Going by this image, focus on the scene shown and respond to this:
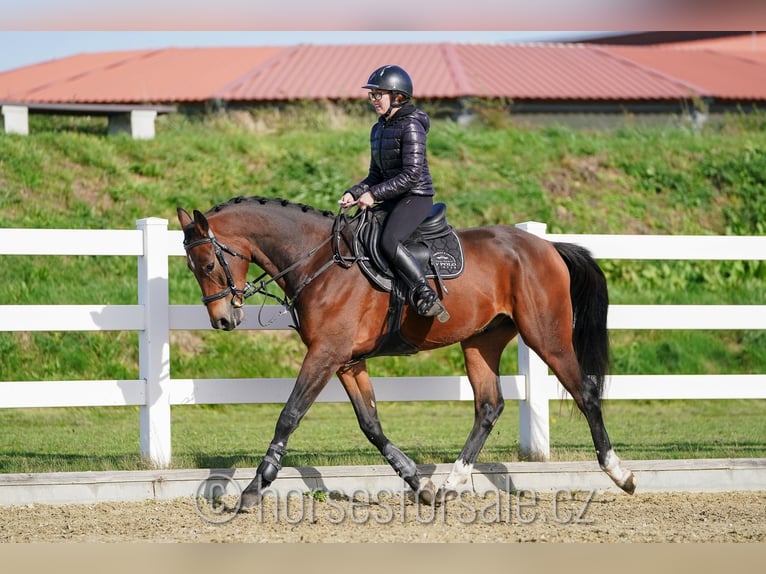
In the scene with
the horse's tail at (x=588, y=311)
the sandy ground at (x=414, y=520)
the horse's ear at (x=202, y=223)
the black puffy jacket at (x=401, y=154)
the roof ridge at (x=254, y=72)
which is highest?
the roof ridge at (x=254, y=72)

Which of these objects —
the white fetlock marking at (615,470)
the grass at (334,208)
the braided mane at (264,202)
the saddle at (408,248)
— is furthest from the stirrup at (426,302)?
the grass at (334,208)

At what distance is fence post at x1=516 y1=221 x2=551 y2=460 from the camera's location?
7.93m

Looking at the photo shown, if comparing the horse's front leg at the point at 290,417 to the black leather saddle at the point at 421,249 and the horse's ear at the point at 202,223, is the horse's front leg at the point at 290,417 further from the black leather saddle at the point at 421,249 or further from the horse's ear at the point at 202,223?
the horse's ear at the point at 202,223

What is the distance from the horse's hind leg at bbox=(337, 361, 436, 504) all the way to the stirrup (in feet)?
2.20

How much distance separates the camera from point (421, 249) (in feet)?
22.3

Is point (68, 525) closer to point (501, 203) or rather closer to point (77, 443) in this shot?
point (77, 443)

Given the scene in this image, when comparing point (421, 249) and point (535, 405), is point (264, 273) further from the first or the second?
point (535, 405)

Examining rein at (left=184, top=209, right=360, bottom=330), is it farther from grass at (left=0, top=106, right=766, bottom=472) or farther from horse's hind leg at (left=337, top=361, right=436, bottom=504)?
grass at (left=0, top=106, right=766, bottom=472)

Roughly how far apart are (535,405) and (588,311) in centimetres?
101

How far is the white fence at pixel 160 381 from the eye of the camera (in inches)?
289

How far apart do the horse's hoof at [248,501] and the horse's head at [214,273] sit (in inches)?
43.4

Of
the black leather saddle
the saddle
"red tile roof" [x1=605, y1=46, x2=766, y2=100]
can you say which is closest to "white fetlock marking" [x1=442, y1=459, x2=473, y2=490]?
the saddle

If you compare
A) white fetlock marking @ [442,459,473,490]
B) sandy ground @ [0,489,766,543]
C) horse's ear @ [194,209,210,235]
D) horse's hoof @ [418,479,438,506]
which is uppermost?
horse's ear @ [194,209,210,235]

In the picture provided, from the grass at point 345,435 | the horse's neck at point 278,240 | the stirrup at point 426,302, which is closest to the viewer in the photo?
the stirrup at point 426,302
